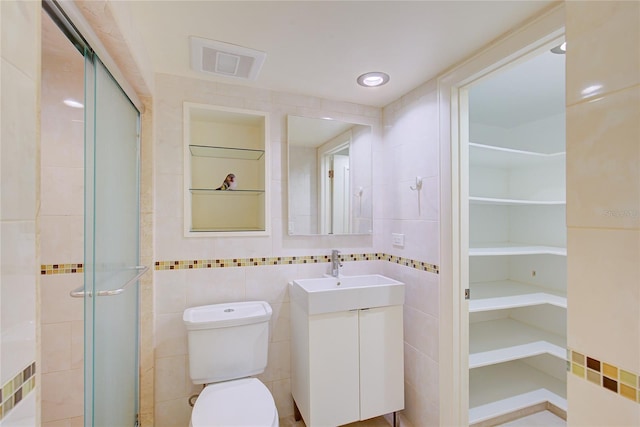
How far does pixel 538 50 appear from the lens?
1306 millimetres

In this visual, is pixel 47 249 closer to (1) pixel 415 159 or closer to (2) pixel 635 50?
(1) pixel 415 159

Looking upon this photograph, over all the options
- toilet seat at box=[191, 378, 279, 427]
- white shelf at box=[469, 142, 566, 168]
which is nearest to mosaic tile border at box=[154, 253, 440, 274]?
toilet seat at box=[191, 378, 279, 427]

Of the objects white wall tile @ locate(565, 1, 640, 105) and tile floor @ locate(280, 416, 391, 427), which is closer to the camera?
white wall tile @ locate(565, 1, 640, 105)

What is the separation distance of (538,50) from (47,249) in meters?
2.53

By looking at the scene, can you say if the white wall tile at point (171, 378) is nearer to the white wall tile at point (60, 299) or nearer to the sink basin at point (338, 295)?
the white wall tile at point (60, 299)

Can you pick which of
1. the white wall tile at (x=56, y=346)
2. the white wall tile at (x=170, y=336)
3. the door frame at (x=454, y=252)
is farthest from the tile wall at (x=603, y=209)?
the white wall tile at (x=56, y=346)

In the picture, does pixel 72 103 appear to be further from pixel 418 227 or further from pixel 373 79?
pixel 418 227

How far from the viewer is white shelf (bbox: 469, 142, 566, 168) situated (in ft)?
6.93

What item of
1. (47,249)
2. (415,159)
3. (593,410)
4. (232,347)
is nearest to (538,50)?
(415,159)

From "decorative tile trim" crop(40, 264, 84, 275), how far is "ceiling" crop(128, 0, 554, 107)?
1.18 metres

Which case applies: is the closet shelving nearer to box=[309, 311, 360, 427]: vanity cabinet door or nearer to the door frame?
the door frame

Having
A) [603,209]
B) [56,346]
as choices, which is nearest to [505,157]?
[603,209]

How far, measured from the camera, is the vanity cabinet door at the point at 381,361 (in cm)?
178

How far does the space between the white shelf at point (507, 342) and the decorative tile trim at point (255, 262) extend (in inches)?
27.4
